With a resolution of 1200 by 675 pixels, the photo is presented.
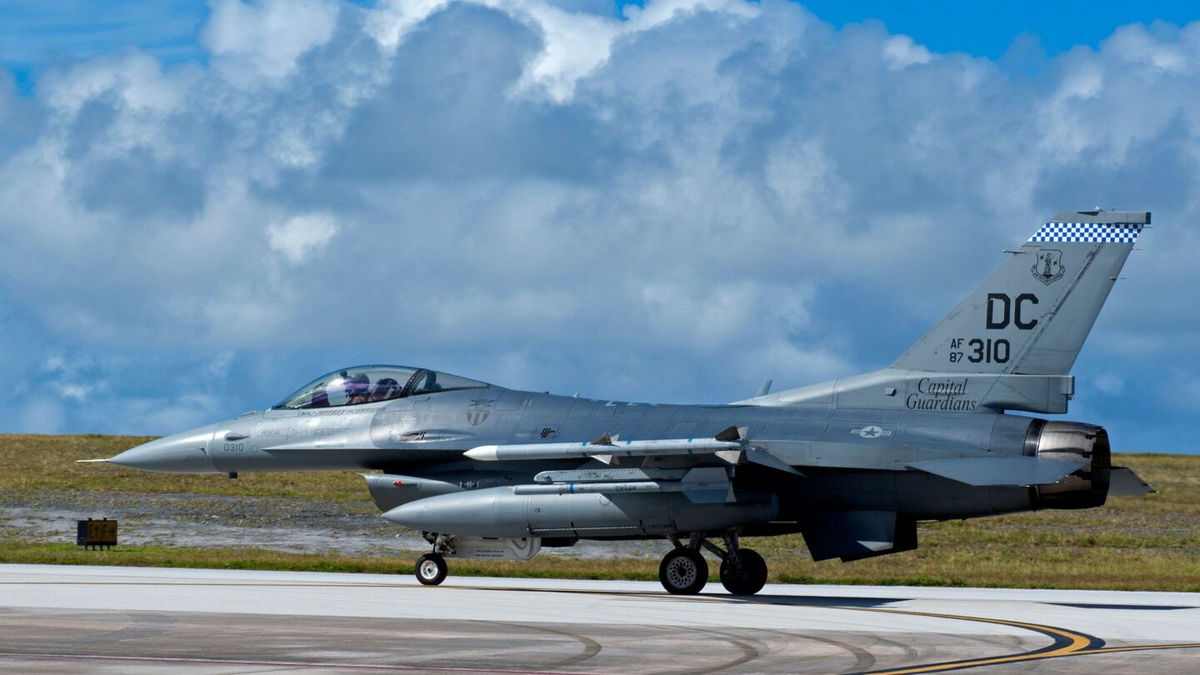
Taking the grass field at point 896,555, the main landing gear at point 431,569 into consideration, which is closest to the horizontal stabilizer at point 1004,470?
the grass field at point 896,555

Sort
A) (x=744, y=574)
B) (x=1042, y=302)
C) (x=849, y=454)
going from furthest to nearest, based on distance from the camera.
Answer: (x=744, y=574) → (x=1042, y=302) → (x=849, y=454)

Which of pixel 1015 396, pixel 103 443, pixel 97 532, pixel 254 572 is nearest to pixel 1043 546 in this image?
pixel 1015 396

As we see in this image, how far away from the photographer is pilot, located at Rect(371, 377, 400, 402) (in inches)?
997

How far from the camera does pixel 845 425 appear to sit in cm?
2247

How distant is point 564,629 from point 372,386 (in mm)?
9658

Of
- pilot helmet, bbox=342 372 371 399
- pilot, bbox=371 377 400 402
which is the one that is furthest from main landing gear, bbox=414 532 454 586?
pilot helmet, bbox=342 372 371 399

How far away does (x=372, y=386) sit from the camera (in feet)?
83.5

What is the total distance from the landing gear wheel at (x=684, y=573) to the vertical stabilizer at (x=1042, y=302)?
14.8ft

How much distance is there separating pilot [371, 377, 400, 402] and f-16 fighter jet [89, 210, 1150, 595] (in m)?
2.17

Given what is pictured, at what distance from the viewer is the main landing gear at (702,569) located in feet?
75.9

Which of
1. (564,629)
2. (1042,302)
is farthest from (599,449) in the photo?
(1042,302)

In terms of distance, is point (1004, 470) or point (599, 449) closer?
point (1004, 470)

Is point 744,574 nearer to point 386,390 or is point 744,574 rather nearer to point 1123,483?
point 1123,483

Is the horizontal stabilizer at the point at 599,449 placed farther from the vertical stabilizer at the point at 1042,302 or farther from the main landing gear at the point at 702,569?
the vertical stabilizer at the point at 1042,302
